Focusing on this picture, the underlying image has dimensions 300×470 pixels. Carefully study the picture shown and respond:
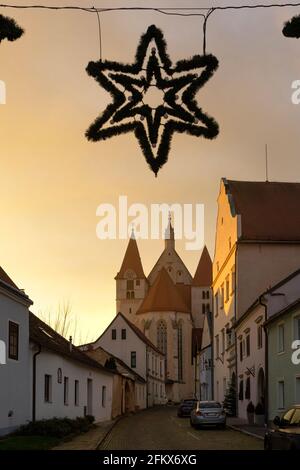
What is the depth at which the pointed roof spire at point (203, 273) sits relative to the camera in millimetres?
119088

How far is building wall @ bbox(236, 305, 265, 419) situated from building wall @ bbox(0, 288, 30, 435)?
14.7 metres

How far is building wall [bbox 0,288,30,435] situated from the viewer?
22766mm

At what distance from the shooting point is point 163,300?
106 m

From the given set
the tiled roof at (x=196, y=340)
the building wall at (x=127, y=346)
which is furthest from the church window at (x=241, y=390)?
the tiled roof at (x=196, y=340)

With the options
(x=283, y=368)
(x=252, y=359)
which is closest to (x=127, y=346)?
(x=252, y=359)

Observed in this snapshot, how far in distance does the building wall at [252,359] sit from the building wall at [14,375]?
14654 millimetres

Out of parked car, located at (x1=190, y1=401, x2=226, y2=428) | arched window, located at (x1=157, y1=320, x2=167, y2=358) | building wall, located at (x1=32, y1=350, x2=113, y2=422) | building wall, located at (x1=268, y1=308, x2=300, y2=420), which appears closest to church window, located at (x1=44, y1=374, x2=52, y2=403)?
building wall, located at (x1=32, y1=350, x2=113, y2=422)

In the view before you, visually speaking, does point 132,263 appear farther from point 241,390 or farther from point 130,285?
point 241,390

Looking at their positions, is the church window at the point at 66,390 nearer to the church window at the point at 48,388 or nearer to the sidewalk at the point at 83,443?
the church window at the point at 48,388

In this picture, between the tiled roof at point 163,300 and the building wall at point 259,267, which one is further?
the tiled roof at point 163,300

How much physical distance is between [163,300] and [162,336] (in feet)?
18.0


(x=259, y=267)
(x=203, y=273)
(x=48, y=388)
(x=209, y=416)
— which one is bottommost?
(x=209, y=416)

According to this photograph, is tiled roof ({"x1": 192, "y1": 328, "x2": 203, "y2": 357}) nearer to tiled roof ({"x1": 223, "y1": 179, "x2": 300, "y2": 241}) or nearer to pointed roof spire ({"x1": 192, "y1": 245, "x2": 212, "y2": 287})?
pointed roof spire ({"x1": 192, "y1": 245, "x2": 212, "y2": 287})
